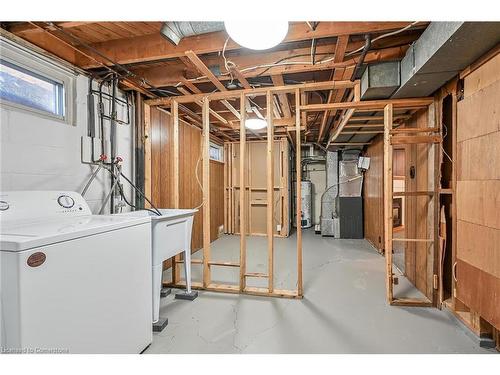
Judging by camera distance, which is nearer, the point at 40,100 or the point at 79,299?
the point at 79,299

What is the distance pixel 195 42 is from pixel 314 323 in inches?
99.4

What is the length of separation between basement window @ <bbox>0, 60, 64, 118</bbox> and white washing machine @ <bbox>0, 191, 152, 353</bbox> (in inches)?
29.0

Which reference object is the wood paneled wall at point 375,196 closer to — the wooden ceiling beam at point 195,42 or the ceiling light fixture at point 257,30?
the wooden ceiling beam at point 195,42

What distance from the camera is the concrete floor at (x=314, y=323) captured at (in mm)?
1692

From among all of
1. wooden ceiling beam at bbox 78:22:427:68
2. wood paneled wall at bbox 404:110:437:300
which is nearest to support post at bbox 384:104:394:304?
wood paneled wall at bbox 404:110:437:300

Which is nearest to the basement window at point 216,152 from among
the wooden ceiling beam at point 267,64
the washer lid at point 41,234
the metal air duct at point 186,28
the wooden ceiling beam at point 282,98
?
the wooden ceiling beam at point 282,98

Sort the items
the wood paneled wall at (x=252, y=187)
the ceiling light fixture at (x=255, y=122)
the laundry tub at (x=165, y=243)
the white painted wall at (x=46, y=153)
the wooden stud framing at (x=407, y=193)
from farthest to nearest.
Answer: the wood paneled wall at (x=252, y=187)
the ceiling light fixture at (x=255, y=122)
the wooden stud framing at (x=407, y=193)
the laundry tub at (x=165, y=243)
the white painted wall at (x=46, y=153)

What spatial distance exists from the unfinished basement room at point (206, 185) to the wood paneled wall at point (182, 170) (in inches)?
1.7

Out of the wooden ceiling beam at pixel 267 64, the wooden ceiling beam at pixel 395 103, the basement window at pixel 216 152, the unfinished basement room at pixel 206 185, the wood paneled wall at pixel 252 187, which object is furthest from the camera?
the wood paneled wall at pixel 252 187

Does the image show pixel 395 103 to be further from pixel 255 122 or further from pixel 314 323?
pixel 314 323
